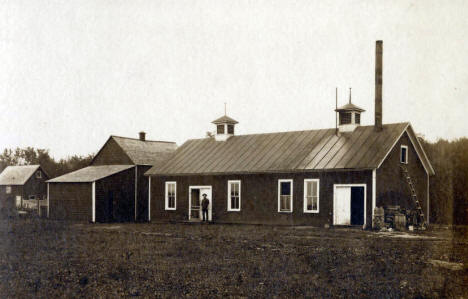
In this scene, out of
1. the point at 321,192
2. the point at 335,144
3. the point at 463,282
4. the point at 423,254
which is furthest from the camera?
the point at 335,144

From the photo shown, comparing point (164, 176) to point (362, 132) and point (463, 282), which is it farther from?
point (463, 282)

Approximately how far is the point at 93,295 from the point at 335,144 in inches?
790

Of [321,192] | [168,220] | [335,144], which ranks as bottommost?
[168,220]

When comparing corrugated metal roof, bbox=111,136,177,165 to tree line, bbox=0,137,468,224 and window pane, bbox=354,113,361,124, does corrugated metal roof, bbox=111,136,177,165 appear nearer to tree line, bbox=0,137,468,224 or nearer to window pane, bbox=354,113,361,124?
window pane, bbox=354,113,361,124

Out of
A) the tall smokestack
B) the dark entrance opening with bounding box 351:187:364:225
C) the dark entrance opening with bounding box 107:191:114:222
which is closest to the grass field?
the dark entrance opening with bounding box 351:187:364:225

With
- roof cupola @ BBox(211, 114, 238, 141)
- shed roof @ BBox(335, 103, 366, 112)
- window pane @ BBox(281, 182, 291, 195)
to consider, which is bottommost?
window pane @ BBox(281, 182, 291, 195)

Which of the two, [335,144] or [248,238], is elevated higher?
[335,144]

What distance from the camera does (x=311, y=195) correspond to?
85.8ft

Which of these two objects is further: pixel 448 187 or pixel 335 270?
pixel 448 187

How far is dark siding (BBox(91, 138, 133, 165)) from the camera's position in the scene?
118ft

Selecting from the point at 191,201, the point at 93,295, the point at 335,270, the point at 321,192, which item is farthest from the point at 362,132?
the point at 93,295

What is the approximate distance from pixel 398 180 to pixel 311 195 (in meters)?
4.38

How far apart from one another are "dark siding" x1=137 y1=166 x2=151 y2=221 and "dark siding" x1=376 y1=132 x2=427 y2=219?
1707 centimetres

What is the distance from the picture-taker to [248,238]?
19.4 metres
